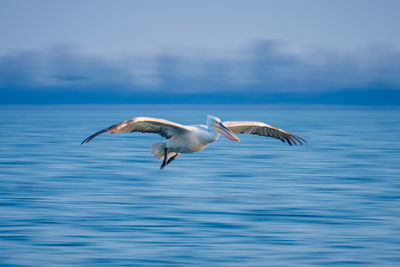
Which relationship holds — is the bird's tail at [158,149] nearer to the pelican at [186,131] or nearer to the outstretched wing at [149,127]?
the pelican at [186,131]

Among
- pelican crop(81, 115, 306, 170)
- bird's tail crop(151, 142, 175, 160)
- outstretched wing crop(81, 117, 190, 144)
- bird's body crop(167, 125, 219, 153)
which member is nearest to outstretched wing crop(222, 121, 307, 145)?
pelican crop(81, 115, 306, 170)

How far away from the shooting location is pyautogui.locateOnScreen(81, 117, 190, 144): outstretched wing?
9602 mm

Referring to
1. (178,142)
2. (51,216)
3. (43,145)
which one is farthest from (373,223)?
(43,145)

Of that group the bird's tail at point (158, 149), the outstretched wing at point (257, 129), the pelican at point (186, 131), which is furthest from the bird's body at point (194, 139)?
the outstretched wing at point (257, 129)

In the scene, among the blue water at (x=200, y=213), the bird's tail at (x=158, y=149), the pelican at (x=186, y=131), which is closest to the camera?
the blue water at (x=200, y=213)

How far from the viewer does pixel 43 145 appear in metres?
25.2

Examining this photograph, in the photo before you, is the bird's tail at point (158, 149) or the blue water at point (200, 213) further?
the bird's tail at point (158, 149)

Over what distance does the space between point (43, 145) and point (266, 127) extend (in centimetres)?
1569

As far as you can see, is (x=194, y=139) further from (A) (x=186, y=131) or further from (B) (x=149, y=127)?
(B) (x=149, y=127)

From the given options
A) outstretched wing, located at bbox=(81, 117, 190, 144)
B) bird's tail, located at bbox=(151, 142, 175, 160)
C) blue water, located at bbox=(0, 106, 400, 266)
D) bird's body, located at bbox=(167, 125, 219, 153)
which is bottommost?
blue water, located at bbox=(0, 106, 400, 266)

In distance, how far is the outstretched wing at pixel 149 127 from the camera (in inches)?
378

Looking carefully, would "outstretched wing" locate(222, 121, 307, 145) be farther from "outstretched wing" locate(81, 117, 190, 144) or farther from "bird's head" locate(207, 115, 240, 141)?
"outstretched wing" locate(81, 117, 190, 144)

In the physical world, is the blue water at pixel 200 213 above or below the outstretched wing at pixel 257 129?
below

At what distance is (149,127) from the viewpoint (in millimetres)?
10570
